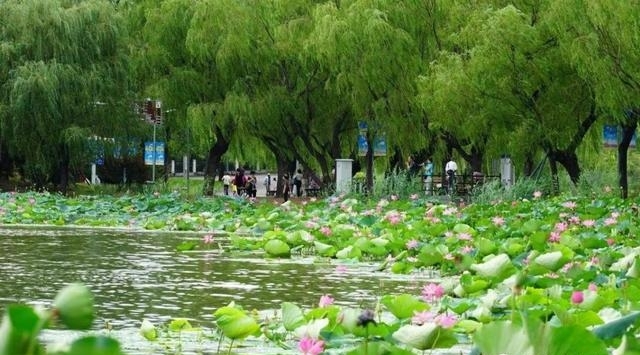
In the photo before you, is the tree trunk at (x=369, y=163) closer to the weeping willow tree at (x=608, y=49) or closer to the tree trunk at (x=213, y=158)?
the tree trunk at (x=213, y=158)

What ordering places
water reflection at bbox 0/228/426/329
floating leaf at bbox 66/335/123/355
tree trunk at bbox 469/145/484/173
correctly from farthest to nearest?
tree trunk at bbox 469/145/484/173
water reflection at bbox 0/228/426/329
floating leaf at bbox 66/335/123/355

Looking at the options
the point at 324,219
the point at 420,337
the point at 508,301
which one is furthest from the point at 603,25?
the point at 420,337

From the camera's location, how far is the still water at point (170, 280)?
7523 millimetres

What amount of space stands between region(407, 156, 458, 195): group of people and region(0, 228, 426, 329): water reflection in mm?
16677

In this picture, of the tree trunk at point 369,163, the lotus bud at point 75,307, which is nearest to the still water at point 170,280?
the lotus bud at point 75,307

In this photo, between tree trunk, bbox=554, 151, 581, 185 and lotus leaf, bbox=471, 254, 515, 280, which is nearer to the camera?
lotus leaf, bbox=471, 254, 515, 280

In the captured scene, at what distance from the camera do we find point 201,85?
3322 cm

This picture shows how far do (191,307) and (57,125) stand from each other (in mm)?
26952

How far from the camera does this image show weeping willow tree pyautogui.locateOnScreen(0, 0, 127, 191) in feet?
108

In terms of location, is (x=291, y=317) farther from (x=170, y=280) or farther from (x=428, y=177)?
(x=428, y=177)

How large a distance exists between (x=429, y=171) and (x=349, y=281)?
24.2 m

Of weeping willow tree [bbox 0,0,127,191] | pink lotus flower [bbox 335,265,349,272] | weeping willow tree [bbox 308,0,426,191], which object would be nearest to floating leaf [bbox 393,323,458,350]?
pink lotus flower [bbox 335,265,349,272]

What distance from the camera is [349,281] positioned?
9469 mm

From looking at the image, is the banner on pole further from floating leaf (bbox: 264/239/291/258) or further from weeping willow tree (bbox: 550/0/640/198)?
floating leaf (bbox: 264/239/291/258)
